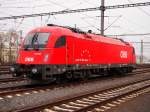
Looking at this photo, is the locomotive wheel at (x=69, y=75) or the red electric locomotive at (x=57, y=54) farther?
the locomotive wheel at (x=69, y=75)

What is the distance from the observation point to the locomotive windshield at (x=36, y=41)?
18.1 metres

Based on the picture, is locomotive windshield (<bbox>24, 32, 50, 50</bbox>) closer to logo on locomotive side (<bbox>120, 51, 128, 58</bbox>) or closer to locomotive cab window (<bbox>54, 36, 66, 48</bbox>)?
locomotive cab window (<bbox>54, 36, 66, 48</bbox>)

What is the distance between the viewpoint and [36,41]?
60.3ft

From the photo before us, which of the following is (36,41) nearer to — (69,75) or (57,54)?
(57,54)

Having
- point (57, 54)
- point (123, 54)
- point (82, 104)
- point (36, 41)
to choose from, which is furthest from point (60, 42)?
point (123, 54)

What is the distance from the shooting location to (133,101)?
1274cm

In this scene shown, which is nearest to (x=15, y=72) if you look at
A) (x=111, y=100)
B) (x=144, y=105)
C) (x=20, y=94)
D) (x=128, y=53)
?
(x=20, y=94)

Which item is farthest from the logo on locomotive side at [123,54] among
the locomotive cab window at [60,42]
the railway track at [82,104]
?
the railway track at [82,104]

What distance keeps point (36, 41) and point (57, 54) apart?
1450mm

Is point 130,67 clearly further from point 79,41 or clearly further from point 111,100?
point 111,100

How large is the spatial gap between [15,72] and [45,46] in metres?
2.12

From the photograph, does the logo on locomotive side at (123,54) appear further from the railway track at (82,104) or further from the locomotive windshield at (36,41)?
the railway track at (82,104)

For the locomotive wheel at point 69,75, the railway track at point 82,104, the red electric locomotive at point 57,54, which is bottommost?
the railway track at point 82,104

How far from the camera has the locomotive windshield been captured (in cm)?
1806
